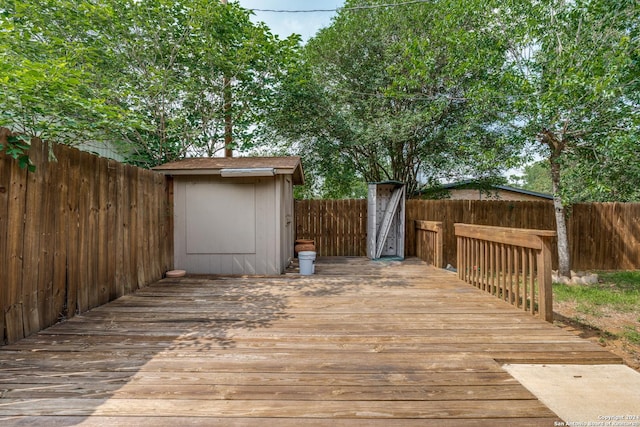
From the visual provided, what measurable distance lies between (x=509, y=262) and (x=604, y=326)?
1.70 meters

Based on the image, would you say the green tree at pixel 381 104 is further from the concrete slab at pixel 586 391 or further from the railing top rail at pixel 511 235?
the concrete slab at pixel 586 391

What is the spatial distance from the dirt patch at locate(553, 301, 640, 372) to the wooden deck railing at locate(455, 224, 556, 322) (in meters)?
0.39

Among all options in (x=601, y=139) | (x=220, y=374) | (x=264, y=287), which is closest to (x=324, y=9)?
(x=601, y=139)

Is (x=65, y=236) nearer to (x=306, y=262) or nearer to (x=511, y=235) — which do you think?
(x=306, y=262)

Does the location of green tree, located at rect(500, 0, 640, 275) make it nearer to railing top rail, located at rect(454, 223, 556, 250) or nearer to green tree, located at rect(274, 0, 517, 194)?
green tree, located at rect(274, 0, 517, 194)

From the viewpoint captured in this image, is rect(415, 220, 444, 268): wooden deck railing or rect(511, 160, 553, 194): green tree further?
rect(511, 160, 553, 194): green tree

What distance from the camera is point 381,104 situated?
27.9ft

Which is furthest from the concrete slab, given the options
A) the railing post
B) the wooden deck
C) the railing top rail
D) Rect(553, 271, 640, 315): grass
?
Rect(553, 271, 640, 315): grass

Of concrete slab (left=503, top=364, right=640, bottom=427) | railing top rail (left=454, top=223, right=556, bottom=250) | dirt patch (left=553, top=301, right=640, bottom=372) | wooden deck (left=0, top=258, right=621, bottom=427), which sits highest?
railing top rail (left=454, top=223, right=556, bottom=250)

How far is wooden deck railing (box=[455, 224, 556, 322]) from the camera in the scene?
289 centimetres

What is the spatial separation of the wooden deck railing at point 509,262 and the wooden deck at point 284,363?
236 millimetres

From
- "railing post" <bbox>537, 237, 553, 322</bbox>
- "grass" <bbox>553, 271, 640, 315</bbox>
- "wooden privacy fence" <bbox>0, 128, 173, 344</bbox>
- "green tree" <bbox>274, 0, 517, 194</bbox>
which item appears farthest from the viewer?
"green tree" <bbox>274, 0, 517, 194</bbox>

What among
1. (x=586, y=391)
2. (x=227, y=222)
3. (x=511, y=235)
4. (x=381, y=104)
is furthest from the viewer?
(x=381, y=104)

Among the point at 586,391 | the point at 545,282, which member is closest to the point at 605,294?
the point at 545,282
